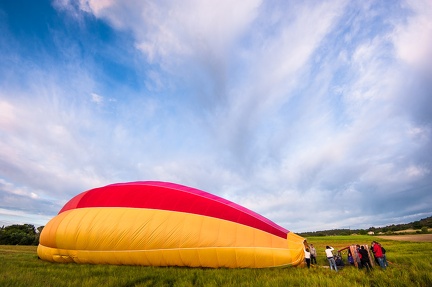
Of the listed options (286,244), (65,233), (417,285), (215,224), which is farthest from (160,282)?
(65,233)

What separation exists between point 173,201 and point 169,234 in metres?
1.73

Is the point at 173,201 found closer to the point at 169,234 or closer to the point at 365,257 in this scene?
the point at 169,234

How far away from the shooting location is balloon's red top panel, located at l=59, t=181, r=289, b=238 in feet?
39.2

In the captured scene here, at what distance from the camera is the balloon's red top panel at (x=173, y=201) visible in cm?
1196

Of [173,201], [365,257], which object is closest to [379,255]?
[365,257]

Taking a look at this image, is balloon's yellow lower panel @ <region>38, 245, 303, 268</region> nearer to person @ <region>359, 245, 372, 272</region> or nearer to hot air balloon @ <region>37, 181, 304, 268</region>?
hot air balloon @ <region>37, 181, 304, 268</region>

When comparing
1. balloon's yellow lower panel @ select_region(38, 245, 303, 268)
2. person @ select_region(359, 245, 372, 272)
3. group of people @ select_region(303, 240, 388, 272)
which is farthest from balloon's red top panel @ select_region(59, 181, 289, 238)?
person @ select_region(359, 245, 372, 272)

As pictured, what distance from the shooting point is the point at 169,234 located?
1151 centimetres

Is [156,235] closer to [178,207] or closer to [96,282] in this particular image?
[178,207]

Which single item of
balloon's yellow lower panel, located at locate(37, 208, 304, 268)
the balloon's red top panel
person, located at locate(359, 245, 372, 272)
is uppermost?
the balloon's red top panel

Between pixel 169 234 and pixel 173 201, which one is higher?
pixel 173 201

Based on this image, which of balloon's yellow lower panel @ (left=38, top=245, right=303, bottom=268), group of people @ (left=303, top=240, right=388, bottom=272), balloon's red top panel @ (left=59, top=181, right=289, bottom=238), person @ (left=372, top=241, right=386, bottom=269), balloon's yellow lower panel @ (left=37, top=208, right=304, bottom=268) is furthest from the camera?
person @ (left=372, top=241, right=386, bottom=269)

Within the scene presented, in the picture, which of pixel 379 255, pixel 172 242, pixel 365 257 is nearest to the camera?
pixel 172 242

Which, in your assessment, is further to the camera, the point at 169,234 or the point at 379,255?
the point at 379,255
